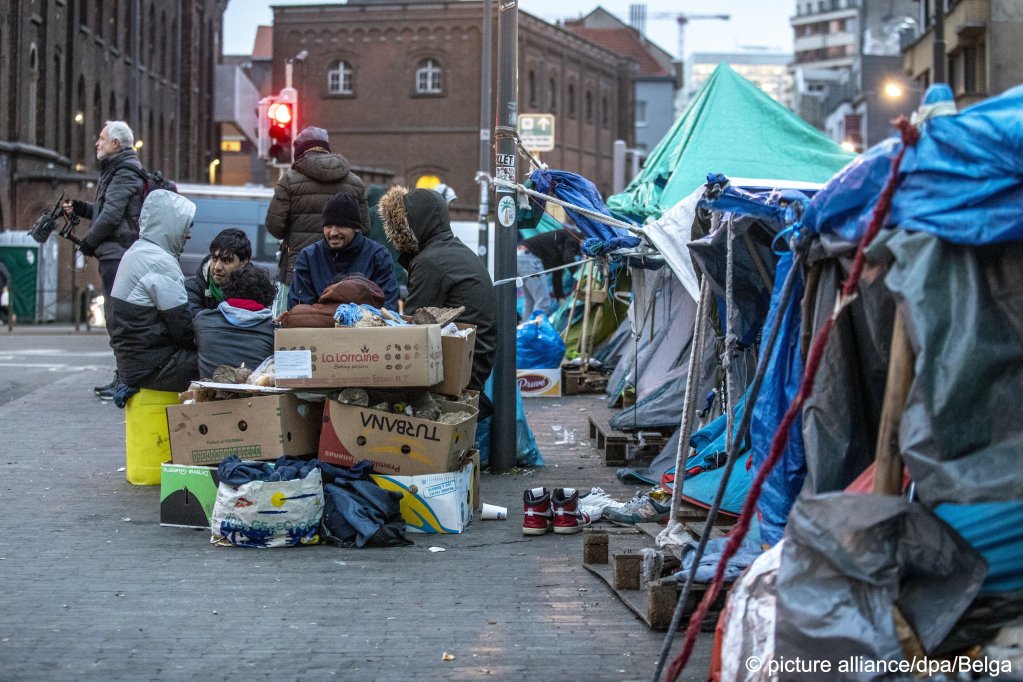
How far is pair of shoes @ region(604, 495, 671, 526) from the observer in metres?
7.90

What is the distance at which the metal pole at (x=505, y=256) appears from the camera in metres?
9.92

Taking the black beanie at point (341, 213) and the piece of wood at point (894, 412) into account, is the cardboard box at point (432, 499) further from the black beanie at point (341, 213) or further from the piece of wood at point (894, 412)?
the piece of wood at point (894, 412)

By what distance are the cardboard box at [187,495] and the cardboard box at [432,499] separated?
93 centimetres

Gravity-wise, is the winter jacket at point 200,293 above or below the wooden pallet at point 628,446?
above

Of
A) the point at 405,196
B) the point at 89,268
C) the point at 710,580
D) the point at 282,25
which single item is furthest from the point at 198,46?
the point at 710,580

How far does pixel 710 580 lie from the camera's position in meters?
5.44

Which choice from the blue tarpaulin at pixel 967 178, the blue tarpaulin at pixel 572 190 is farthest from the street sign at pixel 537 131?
the blue tarpaulin at pixel 967 178

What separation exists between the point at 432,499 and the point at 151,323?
7.97 ft

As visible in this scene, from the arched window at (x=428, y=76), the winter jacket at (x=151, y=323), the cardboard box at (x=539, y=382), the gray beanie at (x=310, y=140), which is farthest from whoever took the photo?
the arched window at (x=428, y=76)

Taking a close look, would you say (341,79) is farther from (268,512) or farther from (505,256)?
(268,512)

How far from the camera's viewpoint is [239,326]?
8.21 m

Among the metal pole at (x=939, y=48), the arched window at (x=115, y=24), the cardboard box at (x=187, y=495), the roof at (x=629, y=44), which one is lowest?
the cardboard box at (x=187, y=495)

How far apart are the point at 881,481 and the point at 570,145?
6373cm

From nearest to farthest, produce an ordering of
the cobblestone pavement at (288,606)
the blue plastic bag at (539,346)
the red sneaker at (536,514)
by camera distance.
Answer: the cobblestone pavement at (288,606)
the red sneaker at (536,514)
the blue plastic bag at (539,346)
